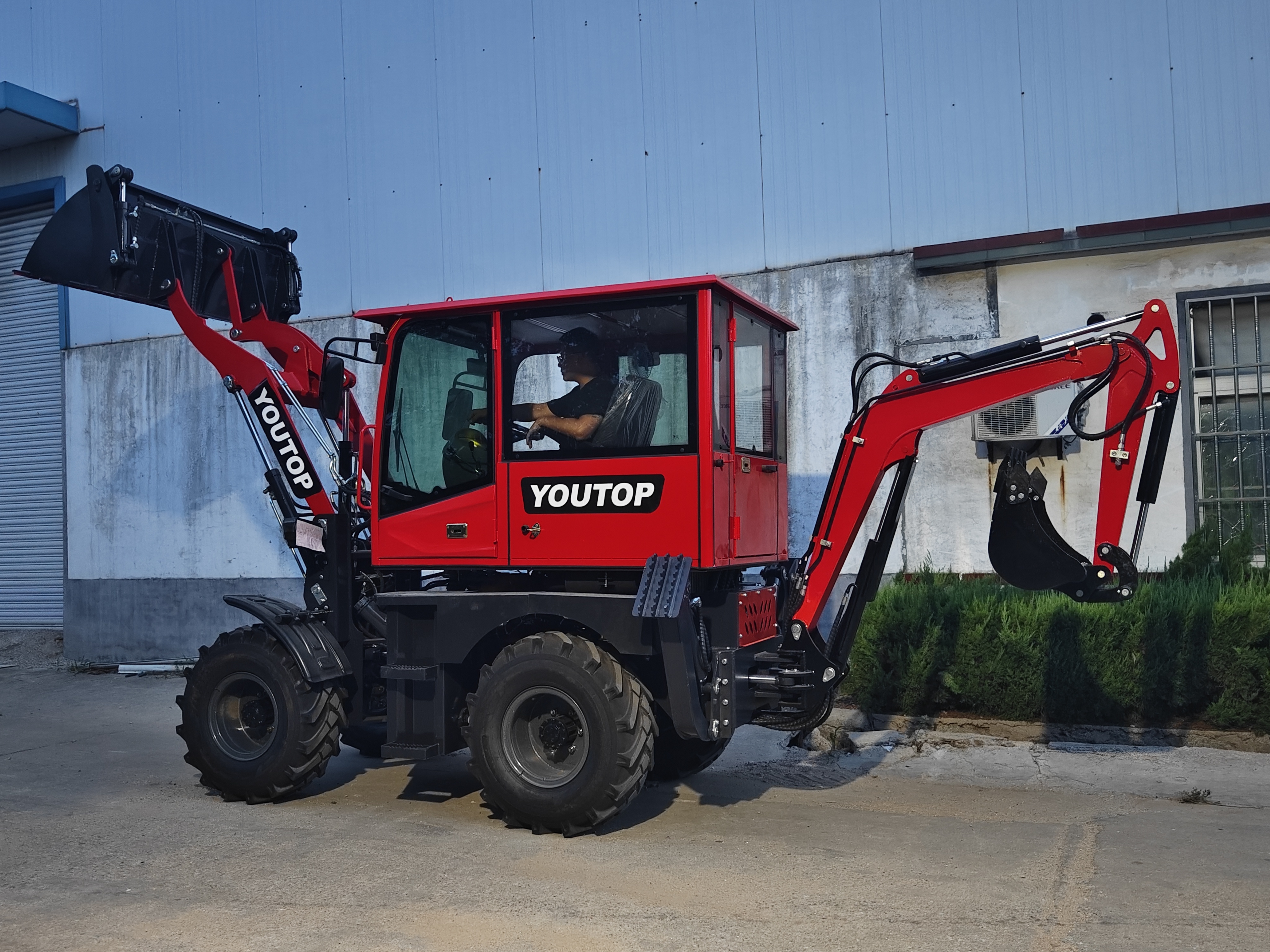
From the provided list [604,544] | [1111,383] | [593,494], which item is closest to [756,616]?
[604,544]

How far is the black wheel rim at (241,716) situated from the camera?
7246mm

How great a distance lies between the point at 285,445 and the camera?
8.37 m

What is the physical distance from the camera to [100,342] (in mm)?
15047

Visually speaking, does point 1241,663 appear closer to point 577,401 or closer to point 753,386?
point 753,386

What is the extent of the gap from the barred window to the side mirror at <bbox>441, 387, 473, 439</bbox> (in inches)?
263

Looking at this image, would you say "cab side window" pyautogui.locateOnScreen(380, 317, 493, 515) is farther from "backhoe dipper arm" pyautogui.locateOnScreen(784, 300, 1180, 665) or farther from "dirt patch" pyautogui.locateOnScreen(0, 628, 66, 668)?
"dirt patch" pyautogui.locateOnScreen(0, 628, 66, 668)

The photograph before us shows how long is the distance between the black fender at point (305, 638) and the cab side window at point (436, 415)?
0.93 m

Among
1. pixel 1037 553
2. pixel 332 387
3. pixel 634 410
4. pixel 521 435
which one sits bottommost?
pixel 1037 553

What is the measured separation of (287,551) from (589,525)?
26.7ft

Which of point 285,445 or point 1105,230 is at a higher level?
point 1105,230

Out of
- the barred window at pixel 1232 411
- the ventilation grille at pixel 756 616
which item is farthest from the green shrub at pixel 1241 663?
the ventilation grille at pixel 756 616

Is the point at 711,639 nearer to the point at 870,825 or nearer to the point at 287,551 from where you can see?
the point at 870,825

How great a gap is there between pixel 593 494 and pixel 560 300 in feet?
3.64

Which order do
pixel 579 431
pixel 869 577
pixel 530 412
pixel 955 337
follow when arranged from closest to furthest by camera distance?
1. pixel 579 431
2. pixel 530 412
3. pixel 869 577
4. pixel 955 337
